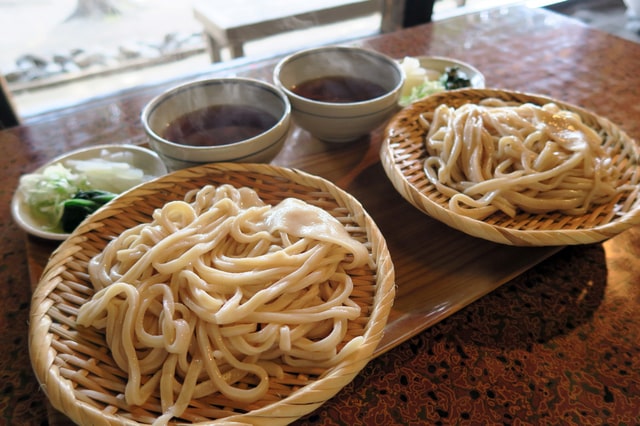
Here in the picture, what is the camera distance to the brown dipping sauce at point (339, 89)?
200 cm

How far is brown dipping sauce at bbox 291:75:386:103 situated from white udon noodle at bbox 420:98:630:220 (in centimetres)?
35

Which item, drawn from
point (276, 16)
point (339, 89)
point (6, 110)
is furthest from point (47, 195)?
point (276, 16)

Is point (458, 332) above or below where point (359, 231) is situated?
below

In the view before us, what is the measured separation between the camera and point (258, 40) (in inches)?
140

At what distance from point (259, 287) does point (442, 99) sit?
132 centimetres

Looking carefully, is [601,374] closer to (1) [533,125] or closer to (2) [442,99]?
(1) [533,125]

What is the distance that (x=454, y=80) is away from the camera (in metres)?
2.36

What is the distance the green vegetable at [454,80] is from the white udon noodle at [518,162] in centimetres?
50

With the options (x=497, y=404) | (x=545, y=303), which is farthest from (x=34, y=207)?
(x=545, y=303)

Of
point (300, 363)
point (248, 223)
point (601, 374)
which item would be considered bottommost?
point (601, 374)

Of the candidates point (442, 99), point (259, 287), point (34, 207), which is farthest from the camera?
point (442, 99)

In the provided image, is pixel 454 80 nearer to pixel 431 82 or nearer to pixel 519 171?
pixel 431 82

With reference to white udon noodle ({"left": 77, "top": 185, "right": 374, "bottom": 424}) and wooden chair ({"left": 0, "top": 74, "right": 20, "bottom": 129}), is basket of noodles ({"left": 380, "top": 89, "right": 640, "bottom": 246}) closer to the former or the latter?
white udon noodle ({"left": 77, "top": 185, "right": 374, "bottom": 424})

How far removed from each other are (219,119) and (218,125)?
37 millimetres
